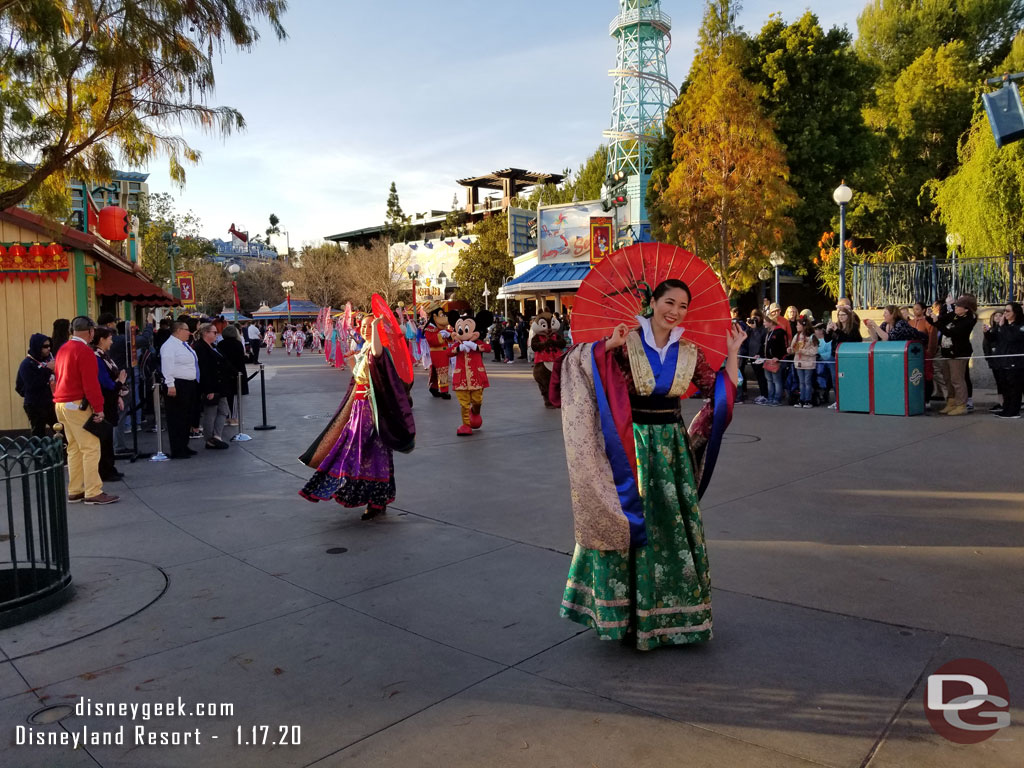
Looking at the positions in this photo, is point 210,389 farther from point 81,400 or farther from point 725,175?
point 725,175

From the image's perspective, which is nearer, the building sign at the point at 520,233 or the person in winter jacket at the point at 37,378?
the person in winter jacket at the point at 37,378

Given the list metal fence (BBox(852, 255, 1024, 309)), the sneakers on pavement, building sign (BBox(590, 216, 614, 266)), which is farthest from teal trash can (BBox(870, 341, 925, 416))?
building sign (BBox(590, 216, 614, 266))

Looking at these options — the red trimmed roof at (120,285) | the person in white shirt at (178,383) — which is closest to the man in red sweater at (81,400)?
the person in white shirt at (178,383)

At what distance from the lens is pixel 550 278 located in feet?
112

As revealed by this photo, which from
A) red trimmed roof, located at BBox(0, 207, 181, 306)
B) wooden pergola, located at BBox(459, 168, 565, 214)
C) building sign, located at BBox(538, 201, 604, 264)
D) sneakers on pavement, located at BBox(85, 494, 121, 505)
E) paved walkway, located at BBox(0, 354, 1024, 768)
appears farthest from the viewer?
wooden pergola, located at BBox(459, 168, 565, 214)

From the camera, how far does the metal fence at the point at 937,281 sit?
588 inches

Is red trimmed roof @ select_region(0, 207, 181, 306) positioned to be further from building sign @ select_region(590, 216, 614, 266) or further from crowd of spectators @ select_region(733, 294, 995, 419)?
building sign @ select_region(590, 216, 614, 266)

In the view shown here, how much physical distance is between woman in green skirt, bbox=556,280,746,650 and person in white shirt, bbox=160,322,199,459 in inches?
299

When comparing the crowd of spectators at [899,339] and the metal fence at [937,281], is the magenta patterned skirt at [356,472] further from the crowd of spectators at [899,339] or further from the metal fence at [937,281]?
the metal fence at [937,281]

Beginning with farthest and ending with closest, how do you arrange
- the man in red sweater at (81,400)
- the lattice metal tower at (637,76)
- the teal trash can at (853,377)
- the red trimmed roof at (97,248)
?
the lattice metal tower at (637,76), the teal trash can at (853,377), the red trimmed roof at (97,248), the man in red sweater at (81,400)

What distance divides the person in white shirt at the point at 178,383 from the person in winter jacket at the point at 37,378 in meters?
A: 1.42

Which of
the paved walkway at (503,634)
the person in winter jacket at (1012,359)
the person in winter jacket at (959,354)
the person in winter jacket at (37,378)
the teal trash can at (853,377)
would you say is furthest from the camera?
the teal trash can at (853,377)

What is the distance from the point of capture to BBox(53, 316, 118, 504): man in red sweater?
6.86 m

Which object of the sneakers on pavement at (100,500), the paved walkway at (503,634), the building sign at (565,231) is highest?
the building sign at (565,231)
